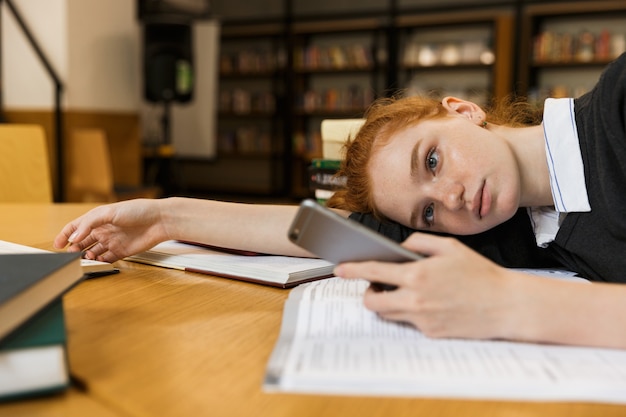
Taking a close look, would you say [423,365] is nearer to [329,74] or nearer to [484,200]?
[484,200]

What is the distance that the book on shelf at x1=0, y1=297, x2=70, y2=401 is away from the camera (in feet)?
1.51

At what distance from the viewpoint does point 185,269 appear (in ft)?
3.17

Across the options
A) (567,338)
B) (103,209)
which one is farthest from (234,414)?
(103,209)

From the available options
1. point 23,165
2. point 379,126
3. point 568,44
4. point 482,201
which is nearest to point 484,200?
point 482,201

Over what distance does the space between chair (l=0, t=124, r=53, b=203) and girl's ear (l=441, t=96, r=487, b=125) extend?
1414 millimetres

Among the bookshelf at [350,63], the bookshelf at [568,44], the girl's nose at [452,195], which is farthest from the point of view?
the bookshelf at [350,63]

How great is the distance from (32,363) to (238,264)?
0.47 metres

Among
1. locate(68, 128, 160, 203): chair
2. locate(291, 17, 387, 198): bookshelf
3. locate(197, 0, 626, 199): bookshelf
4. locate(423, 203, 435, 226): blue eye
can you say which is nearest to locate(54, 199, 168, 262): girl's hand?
locate(423, 203, 435, 226): blue eye

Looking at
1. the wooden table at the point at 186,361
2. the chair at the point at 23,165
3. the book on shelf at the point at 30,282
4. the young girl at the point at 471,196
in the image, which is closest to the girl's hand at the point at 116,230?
the young girl at the point at 471,196

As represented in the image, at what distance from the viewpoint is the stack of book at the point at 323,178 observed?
1527mm

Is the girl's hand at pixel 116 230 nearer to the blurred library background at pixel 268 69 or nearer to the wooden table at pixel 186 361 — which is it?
the wooden table at pixel 186 361

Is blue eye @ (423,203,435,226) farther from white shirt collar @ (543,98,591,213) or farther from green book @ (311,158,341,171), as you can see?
green book @ (311,158,341,171)

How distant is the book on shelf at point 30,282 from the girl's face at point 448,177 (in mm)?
598

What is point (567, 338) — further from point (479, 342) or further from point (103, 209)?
point (103, 209)
